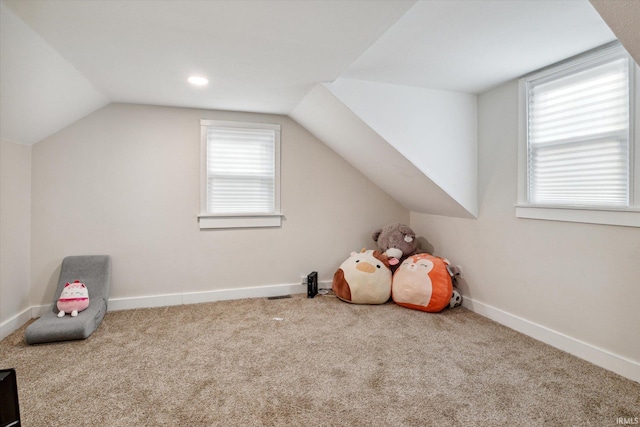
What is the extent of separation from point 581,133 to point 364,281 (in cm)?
228

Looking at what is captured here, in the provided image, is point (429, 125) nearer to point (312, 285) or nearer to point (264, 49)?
point (264, 49)

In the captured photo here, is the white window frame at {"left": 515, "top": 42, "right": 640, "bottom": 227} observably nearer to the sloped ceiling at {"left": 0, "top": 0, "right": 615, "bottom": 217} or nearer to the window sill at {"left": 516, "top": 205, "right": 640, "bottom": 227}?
the window sill at {"left": 516, "top": 205, "right": 640, "bottom": 227}

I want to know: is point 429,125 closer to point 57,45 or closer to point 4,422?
Answer: point 57,45

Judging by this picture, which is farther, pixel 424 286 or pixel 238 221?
pixel 238 221

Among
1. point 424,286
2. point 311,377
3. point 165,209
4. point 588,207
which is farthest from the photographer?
point 165,209

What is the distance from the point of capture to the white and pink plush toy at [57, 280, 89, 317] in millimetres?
2986

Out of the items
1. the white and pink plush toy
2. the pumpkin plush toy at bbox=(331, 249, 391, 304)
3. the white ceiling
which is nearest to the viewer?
the white ceiling

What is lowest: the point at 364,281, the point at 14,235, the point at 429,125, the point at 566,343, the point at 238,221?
the point at 566,343

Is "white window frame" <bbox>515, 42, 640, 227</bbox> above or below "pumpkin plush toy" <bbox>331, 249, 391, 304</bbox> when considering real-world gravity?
above

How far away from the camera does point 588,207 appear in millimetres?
2385

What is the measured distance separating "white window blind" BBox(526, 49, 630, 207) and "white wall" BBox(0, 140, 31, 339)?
4443 millimetres

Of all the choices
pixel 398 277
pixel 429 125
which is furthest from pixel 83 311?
pixel 429 125

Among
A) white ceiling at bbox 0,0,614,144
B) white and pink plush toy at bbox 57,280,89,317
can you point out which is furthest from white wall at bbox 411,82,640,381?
white and pink plush toy at bbox 57,280,89,317

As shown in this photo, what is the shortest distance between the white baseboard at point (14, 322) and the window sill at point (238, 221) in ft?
5.71
